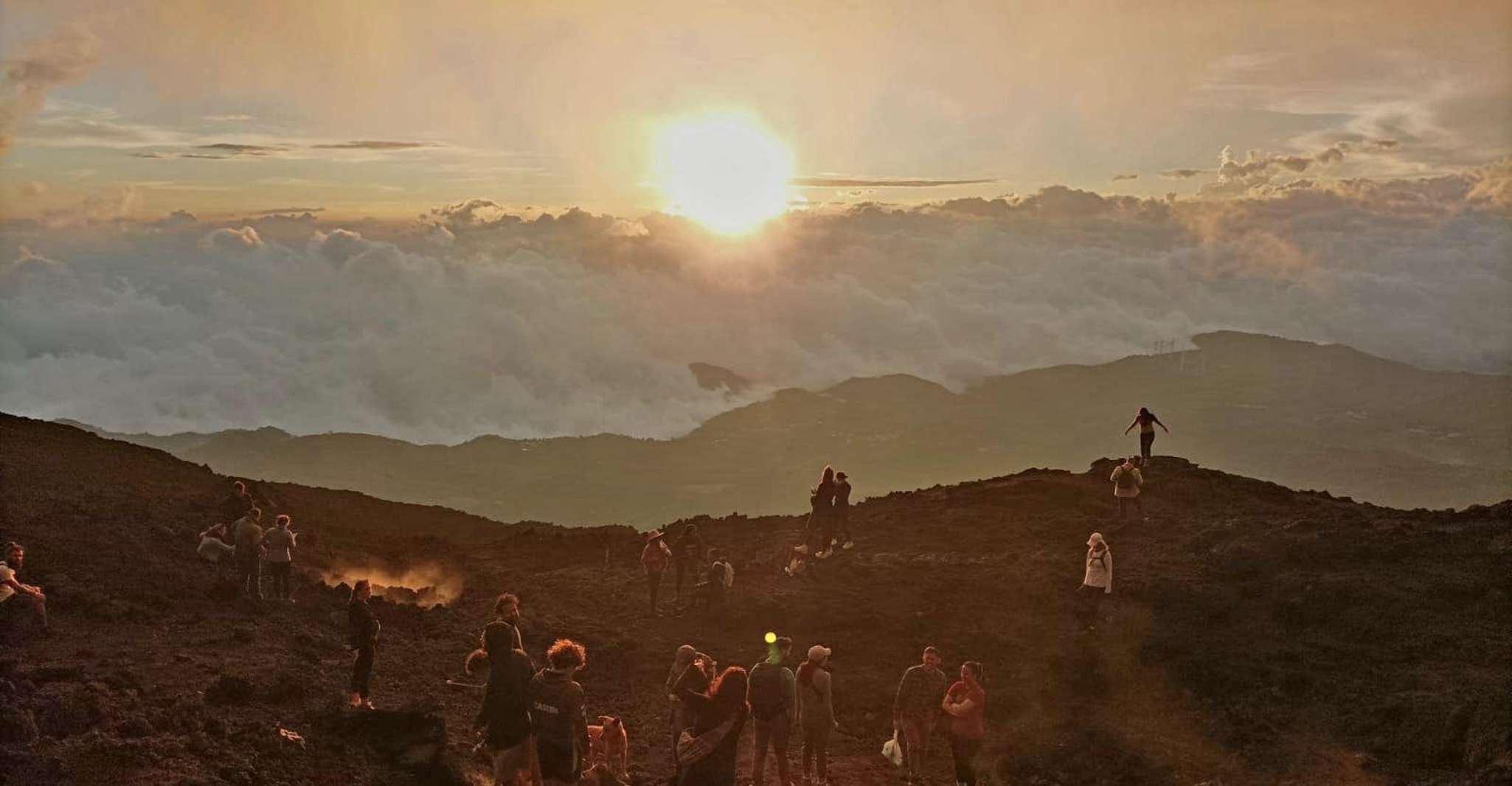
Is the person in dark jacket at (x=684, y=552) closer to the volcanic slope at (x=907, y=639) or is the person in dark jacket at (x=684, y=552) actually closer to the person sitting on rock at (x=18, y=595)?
the volcanic slope at (x=907, y=639)

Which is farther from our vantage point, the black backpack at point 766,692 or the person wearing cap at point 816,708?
the person wearing cap at point 816,708

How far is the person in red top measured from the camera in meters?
13.6

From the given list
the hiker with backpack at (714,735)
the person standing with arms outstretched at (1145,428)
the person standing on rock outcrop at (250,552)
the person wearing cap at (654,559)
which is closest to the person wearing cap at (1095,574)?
the person wearing cap at (654,559)

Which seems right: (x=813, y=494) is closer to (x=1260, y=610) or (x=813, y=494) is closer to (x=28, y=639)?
(x=1260, y=610)

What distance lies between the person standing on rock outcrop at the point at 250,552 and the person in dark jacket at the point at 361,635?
670 cm

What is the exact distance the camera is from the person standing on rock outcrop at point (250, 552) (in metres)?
21.6

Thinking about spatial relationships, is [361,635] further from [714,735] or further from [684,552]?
[684,552]

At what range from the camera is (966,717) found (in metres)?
13.6

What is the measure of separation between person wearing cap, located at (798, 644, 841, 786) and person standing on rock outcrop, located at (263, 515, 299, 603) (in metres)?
11.3

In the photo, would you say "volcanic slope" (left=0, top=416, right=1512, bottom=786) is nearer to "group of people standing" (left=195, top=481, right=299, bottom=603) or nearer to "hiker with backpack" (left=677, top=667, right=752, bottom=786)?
"group of people standing" (left=195, top=481, right=299, bottom=603)

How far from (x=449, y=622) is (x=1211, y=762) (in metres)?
14.7

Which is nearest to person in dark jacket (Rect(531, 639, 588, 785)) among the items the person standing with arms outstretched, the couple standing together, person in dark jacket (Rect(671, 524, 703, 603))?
person in dark jacket (Rect(671, 524, 703, 603))

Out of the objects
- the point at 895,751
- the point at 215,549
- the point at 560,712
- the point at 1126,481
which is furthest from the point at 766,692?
the point at 1126,481

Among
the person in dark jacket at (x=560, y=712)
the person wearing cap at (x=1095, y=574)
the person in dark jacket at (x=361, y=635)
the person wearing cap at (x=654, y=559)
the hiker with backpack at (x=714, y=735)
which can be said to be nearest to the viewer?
the person in dark jacket at (x=560, y=712)
